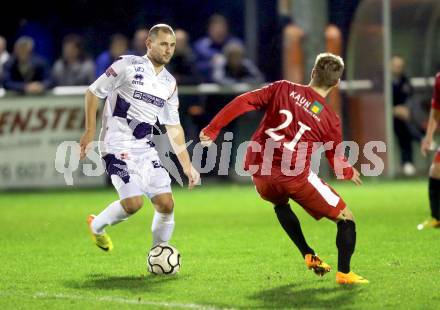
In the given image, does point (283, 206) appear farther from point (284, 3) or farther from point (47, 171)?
point (284, 3)

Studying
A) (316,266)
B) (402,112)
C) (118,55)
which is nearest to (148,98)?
(316,266)

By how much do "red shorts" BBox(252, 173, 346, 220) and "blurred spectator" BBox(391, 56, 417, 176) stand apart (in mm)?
11443

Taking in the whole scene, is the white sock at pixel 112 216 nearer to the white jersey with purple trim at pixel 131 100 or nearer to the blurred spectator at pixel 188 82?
the white jersey with purple trim at pixel 131 100

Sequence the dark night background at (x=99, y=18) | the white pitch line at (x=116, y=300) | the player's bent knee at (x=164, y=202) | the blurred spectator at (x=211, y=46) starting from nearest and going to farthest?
the white pitch line at (x=116, y=300) → the player's bent knee at (x=164, y=202) → the blurred spectator at (x=211, y=46) → the dark night background at (x=99, y=18)

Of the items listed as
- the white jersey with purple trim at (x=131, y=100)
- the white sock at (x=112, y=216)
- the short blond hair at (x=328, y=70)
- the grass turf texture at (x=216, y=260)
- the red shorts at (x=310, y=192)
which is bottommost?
the grass turf texture at (x=216, y=260)

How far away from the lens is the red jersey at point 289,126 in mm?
8594

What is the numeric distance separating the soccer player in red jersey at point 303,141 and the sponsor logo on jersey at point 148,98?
109cm

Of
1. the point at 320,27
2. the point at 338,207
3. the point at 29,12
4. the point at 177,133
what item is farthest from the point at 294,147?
the point at 29,12

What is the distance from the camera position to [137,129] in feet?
31.4

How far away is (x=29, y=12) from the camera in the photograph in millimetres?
22422

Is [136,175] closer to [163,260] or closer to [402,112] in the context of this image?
[163,260]

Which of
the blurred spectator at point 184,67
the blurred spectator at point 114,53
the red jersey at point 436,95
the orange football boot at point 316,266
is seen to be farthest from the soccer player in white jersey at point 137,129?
the blurred spectator at point 184,67

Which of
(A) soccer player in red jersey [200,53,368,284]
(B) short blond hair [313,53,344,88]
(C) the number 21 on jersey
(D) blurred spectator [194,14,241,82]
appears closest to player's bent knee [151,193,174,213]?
(A) soccer player in red jersey [200,53,368,284]

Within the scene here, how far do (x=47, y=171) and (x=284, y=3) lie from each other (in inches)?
201
